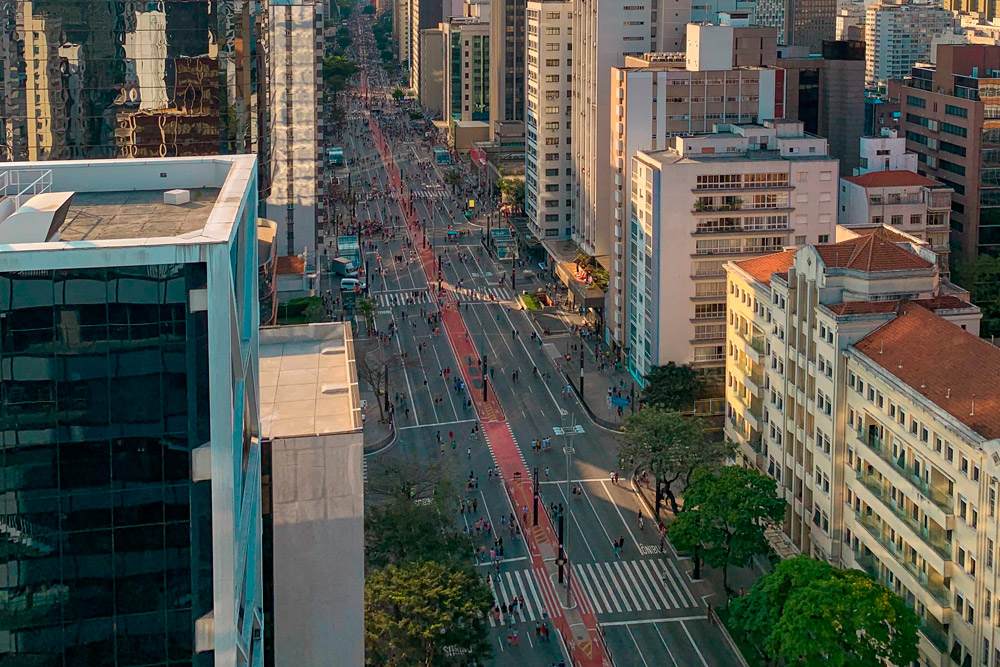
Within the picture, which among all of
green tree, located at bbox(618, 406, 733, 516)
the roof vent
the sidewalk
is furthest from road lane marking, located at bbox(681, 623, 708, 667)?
the roof vent

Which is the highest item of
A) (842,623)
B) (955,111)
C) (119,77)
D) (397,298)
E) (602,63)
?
(602,63)

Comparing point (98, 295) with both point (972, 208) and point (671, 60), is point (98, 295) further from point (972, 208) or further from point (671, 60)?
point (972, 208)

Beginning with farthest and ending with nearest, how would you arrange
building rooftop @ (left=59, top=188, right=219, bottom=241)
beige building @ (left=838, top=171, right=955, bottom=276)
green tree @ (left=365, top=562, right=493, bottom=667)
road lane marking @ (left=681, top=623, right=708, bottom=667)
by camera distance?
beige building @ (left=838, top=171, right=955, bottom=276) → road lane marking @ (left=681, top=623, right=708, bottom=667) → green tree @ (left=365, top=562, right=493, bottom=667) → building rooftop @ (left=59, top=188, right=219, bottom=241)

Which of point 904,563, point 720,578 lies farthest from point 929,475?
point 720,578

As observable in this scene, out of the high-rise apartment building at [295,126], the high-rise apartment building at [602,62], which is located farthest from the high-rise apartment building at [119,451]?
the high-rise apartment building at [602,62]

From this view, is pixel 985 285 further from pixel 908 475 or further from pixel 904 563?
pixel 904 563

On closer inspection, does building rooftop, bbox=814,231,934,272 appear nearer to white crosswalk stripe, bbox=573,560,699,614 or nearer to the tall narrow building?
white crosswalk stripe, bbox=573,560,699,614
